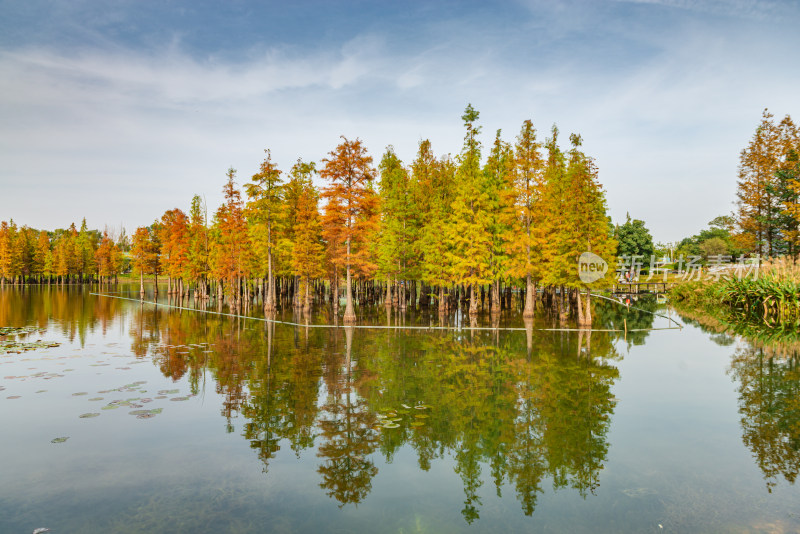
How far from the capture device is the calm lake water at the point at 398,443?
7.19 meters

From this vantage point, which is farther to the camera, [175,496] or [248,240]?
[248,240]

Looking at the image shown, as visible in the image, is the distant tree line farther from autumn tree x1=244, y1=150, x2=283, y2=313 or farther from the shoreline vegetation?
autumn tree x1=244, y1=150, x2=283, y2=313

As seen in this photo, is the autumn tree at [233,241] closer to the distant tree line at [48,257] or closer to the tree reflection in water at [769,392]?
the tree reflection in water at [769,392]

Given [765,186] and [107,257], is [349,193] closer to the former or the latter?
[765,186]

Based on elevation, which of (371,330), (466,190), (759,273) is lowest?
(371,330)

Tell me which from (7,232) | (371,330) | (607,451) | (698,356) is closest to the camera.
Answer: (607,451)

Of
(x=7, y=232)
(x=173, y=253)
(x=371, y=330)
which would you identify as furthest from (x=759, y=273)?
(x=7, y=232)

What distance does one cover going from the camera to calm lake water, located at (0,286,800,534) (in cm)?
719

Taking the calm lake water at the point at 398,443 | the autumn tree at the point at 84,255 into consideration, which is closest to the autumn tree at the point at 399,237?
the calm lake water at the point at 398,443

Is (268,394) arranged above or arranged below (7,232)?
below

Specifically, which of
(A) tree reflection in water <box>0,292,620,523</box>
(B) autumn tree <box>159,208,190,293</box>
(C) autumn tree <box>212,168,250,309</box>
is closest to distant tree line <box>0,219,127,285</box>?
(B) autumn tree <box>159,208,190,293</box>

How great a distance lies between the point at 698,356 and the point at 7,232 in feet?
440

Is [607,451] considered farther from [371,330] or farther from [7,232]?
[7,232]

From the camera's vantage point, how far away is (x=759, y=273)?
37500mm
